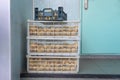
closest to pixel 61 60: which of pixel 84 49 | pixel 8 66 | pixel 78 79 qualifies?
pixel 78 79

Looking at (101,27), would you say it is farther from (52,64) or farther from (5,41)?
(5,41)

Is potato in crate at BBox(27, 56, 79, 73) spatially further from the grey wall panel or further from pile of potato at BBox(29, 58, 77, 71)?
the grey wall panel

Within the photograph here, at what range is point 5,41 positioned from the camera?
1854mm

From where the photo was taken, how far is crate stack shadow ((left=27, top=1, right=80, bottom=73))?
7.80 feet

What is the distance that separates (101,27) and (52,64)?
4.56 feet

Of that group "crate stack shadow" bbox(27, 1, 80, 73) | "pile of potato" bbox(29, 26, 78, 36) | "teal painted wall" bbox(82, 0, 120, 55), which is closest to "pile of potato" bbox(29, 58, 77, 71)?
"crate stack shadow" bbox(27, 1, 80, 73)

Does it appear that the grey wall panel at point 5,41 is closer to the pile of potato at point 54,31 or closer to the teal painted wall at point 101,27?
the pile of potato at point 54,31

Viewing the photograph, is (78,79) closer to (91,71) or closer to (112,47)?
(91,71)

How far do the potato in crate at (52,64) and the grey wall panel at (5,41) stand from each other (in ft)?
1.76

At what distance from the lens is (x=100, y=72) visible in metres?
2.43

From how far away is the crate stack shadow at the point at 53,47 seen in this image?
2.38 meters

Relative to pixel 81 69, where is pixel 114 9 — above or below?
above

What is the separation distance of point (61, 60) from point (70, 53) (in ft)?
0.40

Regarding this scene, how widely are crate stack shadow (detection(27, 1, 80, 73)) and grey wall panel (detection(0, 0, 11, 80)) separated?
53cm
